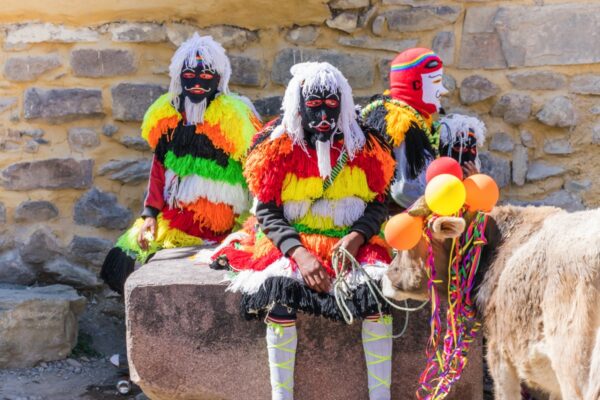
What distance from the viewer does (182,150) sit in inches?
199

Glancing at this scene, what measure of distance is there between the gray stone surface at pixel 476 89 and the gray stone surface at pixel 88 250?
2392 millimetres

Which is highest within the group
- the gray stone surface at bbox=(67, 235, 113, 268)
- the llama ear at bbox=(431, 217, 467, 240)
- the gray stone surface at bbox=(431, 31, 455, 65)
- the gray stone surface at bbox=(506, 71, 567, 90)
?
the gray stone surface at bbox=(431, 31, 455, 65)

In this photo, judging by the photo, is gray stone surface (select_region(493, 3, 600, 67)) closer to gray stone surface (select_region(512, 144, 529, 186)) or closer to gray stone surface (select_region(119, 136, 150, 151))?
gray stone surface (select_region(512, 144, 529, 186))

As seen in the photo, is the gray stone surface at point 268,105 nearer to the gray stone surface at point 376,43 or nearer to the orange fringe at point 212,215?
the gray stone surface at point 376,43

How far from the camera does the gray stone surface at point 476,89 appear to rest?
5426 millimetres

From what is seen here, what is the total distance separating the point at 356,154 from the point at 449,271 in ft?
2.88

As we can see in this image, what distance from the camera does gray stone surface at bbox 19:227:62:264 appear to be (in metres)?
5.74

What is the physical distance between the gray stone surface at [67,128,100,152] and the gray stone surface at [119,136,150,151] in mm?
168

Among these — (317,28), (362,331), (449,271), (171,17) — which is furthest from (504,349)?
(171,17)

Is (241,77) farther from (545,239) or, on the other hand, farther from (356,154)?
(545,239)

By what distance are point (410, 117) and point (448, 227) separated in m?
1.29

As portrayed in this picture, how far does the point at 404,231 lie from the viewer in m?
3.45

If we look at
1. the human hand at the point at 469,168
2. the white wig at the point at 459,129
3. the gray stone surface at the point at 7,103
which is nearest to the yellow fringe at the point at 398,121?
the white wig at the point at 459,129

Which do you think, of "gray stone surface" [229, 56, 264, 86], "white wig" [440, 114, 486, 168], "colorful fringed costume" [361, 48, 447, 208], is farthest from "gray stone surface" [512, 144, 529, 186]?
"gray stone surface" [229, 56, 264, 86]
